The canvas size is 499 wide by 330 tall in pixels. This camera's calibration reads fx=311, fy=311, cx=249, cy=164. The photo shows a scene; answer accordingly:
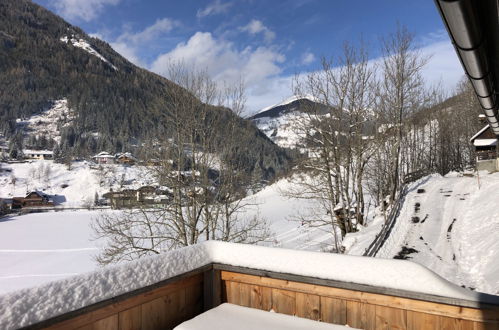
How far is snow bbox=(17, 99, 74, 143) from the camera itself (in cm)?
13738

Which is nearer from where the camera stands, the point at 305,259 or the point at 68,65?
the point at 305,259

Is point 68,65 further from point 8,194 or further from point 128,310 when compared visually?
point 128,310

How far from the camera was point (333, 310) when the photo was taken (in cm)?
272

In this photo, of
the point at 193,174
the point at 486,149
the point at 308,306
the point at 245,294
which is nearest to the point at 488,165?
the point at 486,149

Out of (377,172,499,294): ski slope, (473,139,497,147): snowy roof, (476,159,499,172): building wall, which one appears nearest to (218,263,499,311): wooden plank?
(377,172,499,294): ski slope

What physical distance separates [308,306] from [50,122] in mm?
170887

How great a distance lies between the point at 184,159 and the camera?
13977 mm

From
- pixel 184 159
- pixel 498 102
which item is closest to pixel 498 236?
pixel 498 102

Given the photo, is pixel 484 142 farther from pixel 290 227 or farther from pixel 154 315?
pixel 154 315

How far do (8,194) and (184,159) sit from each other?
87.3 m

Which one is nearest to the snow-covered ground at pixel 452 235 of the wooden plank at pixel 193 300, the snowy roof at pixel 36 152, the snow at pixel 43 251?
the wooden plank at pixel 193 300

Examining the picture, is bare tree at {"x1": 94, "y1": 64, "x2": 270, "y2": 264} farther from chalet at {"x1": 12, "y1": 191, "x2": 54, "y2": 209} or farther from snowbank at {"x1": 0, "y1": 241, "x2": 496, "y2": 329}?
chalet at {"x1": 12, "y1": 191, "x2": 54, "y2": 209}

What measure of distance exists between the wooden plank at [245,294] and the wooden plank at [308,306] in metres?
0.51

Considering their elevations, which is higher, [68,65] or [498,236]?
[68,65]
